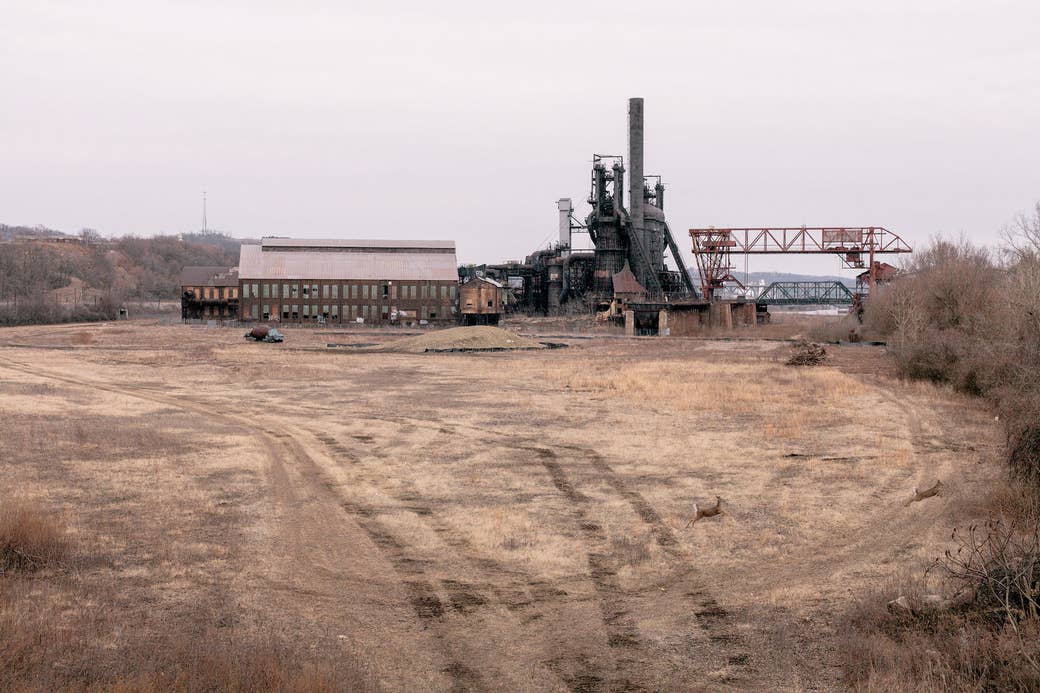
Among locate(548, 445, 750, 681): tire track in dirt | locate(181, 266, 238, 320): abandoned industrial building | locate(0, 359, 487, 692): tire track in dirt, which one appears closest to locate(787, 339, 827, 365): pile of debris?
locate(548, 445, 750, 681): tire track in dirt

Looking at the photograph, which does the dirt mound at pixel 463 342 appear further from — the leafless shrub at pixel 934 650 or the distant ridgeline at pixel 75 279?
the distant ridgeline at pixel 75 279

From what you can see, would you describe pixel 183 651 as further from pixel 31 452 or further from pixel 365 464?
pixel 31 452

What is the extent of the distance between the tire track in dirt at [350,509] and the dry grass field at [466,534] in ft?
0.17

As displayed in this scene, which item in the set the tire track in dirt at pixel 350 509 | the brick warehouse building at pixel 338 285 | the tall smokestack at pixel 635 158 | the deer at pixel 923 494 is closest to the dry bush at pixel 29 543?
the tire track in dirt at pixel 350 509

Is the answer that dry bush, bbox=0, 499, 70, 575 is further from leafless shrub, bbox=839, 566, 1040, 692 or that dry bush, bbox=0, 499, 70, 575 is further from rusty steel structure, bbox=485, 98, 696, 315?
rusty steel structure, bbox=485, 98, 696, 315

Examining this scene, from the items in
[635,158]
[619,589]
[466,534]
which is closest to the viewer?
[619,589]

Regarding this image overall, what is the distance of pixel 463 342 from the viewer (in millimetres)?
56281

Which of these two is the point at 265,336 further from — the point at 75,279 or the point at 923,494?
the point at 75,279

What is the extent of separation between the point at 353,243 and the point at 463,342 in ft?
130

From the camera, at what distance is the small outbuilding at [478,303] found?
287 feet

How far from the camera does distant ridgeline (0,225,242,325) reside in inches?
3752

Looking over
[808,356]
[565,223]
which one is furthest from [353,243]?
[808,356]

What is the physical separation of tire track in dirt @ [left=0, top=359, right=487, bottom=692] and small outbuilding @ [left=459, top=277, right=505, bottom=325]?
2172 inches

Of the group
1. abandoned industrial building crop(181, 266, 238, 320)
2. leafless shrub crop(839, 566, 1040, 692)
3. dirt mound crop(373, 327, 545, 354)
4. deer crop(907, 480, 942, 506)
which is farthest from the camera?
abandoned industrial building crop(181, 266, 238, 320)
